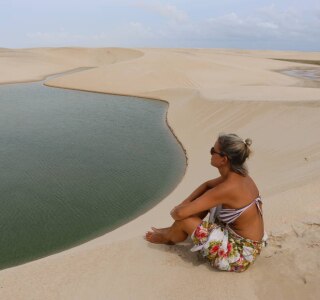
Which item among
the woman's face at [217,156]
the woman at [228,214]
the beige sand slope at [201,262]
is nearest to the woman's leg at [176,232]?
the woman at [228,214]

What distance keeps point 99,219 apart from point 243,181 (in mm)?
4612

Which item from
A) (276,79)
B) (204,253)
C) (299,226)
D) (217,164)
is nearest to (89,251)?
(204,253)

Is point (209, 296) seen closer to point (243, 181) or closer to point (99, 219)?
point (243, 181)

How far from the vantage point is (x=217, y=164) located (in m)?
3.50

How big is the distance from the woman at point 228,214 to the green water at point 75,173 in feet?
11.8

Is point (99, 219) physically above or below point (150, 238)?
below

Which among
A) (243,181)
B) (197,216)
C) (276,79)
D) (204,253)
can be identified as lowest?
(276,79)

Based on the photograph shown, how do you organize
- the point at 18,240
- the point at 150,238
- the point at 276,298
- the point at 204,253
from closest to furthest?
the point at 276,298
the point at 204,253
the point at 150,238
the point at 18,240

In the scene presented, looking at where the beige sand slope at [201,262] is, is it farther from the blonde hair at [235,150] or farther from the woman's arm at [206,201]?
the blonde hair at [235,150]

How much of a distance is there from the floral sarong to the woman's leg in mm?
71

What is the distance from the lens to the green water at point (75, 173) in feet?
23.1

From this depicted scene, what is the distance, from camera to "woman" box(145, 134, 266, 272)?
11.3ft

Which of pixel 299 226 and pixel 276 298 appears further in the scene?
pixel 299 226

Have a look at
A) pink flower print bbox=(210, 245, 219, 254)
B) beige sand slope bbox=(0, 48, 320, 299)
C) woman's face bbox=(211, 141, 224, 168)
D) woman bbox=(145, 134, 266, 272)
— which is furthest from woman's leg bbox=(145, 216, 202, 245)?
woman's face bbox=(211, 141, 224, 168)
